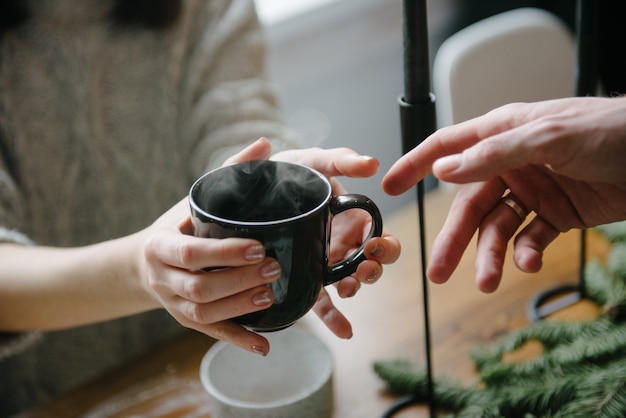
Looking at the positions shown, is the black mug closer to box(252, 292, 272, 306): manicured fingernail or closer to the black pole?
box(252, 292, 272, 306): manicured fingernail

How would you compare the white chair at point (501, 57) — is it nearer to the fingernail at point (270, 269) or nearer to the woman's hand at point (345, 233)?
the woman's hand at point (345, 233)

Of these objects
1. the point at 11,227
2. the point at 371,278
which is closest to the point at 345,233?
the point at 371,278

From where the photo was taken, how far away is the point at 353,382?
837 millimetres

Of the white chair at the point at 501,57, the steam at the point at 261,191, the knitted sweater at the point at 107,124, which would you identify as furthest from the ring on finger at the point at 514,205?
the white chair at the point at 501,57

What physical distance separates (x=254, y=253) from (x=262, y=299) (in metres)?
0.05

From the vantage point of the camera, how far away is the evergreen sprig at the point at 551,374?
28.1 inches

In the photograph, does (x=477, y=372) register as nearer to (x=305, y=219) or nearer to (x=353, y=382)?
(x=353, y=382)

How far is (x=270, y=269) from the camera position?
0.48 m

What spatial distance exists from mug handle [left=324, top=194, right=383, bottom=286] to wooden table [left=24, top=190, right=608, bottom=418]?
27 cm

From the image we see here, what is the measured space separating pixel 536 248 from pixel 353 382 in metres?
0.34

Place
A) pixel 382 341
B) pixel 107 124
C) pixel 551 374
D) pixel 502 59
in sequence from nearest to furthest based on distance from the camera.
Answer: pixel 551 374 → pixel 382 341 → pixel 107 124 → pixel 502 59

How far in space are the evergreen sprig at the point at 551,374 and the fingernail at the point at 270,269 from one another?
34cm

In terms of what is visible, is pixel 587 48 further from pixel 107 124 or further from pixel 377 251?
pixel 107 124

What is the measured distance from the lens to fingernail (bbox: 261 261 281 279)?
18.9 inches
